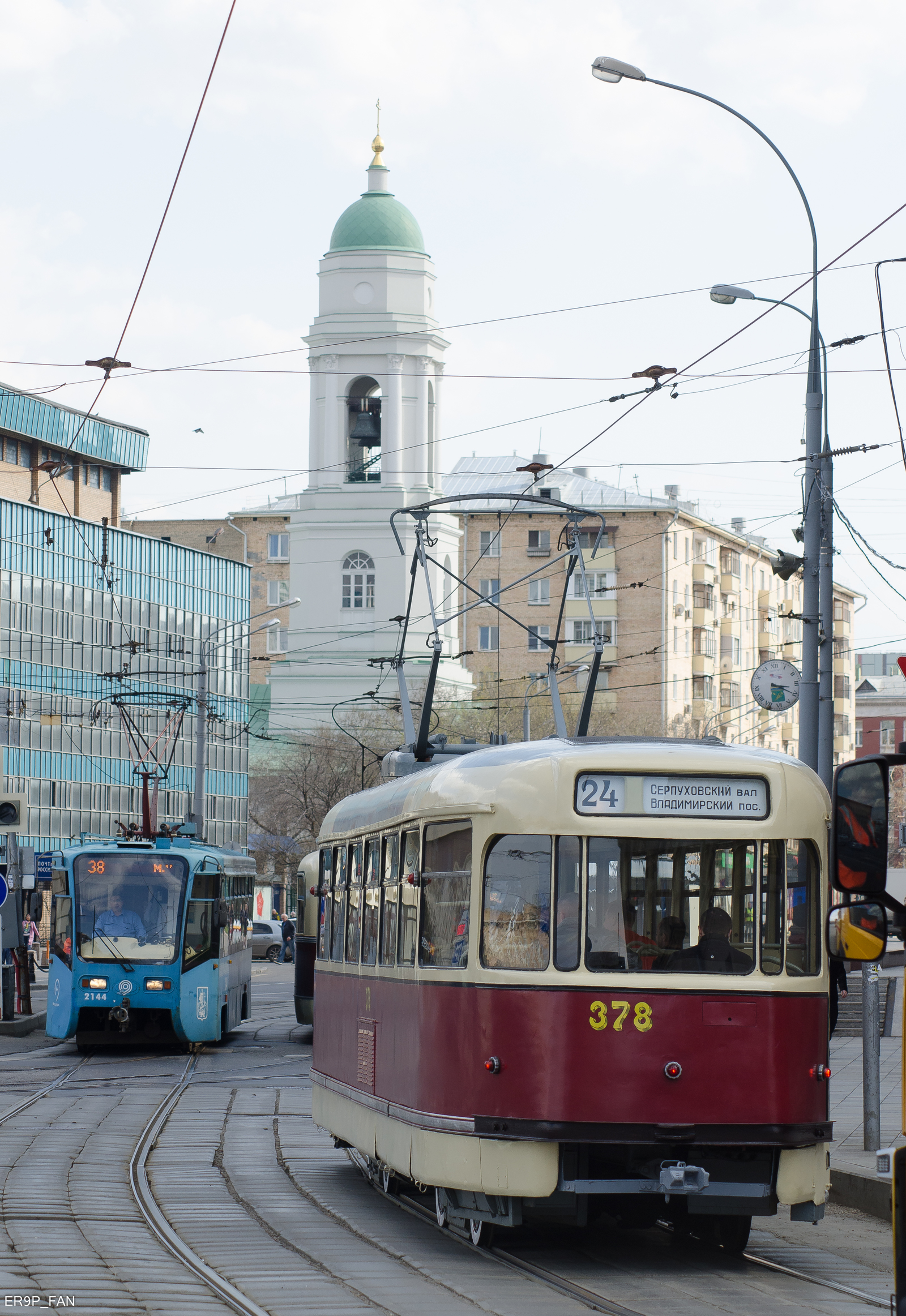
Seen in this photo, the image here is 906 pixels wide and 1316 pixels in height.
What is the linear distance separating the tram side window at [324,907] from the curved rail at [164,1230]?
181 cm

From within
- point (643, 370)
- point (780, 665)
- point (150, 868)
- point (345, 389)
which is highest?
point (345, 389)

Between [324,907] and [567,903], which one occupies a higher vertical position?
[567,903]

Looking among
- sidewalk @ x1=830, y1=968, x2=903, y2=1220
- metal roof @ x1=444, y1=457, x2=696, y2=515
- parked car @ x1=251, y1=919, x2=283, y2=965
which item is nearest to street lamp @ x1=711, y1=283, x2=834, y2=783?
sidewalk @ x1=830, y1=968, x2=903, y2=1220

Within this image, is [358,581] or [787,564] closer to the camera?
[787,564]

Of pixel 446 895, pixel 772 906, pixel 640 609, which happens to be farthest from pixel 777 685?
pixel 640 609

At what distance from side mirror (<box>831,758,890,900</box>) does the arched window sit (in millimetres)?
71611

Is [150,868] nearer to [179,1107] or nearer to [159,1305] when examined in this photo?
[179,1107]

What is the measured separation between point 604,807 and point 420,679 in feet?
200

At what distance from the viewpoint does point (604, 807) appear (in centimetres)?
962

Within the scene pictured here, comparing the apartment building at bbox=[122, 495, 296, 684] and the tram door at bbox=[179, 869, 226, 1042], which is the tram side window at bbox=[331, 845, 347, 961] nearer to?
the tram door at bbox=[179, 869, 226, 1042]

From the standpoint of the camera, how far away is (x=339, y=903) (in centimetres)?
1306

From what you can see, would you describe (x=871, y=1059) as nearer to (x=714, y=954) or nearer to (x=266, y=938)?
(x=714, y=954)

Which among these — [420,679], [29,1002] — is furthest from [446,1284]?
[420,679]

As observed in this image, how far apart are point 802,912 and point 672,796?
0.84m
